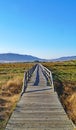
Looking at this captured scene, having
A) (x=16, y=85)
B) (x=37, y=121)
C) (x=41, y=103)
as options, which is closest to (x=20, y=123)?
(x=37, y=121)

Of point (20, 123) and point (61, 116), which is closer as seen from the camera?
point (20, 123)

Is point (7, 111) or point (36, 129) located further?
point (7, 111)

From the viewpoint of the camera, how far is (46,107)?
12.9 m

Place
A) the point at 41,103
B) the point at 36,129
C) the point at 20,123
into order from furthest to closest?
the point at 41,103 < the point at 20,123 < the point at 36,129

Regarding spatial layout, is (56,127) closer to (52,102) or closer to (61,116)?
(61,116)

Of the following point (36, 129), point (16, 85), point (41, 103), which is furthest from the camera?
point (16, 85)

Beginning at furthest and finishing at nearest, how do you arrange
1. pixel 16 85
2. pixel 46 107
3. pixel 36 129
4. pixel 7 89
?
1. pixel 16 85
2. pixel 7 89
3. pixel 46 107
4. pixel 36 129

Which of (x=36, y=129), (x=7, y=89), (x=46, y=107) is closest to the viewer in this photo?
(x=36, y=129)

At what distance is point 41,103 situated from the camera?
1394cm

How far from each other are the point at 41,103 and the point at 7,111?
66.6 inches

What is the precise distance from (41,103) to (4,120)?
3.01m

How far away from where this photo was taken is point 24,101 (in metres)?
14.5

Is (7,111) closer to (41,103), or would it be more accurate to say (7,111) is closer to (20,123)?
(41,103)

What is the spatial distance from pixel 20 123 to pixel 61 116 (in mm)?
1764
